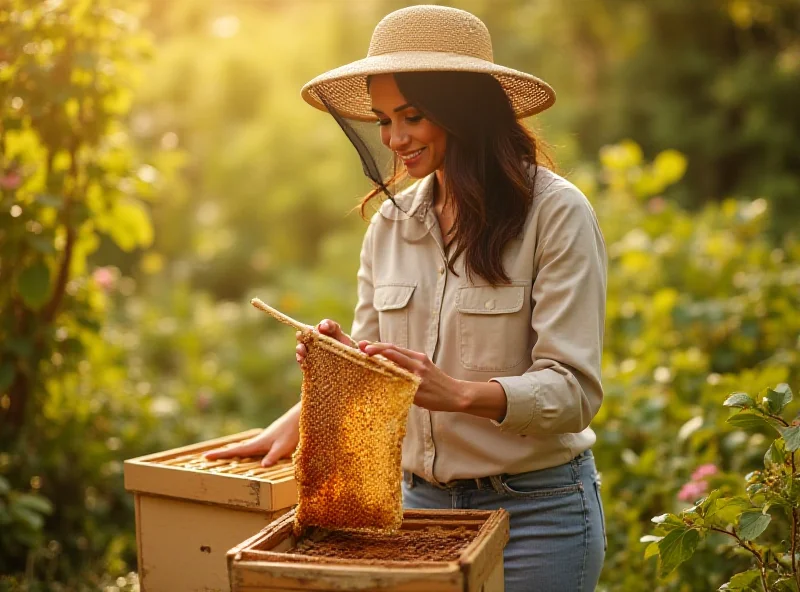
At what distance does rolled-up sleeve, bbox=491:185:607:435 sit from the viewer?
6.31 ft

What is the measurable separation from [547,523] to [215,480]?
84 centimetres

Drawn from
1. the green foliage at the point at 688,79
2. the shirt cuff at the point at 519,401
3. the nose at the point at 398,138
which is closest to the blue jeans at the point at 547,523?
the shirt cuff at the point at 519,401

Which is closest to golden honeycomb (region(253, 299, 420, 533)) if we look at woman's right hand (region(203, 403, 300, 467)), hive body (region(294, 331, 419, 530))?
hive body (region(294, 331, 419, 530))

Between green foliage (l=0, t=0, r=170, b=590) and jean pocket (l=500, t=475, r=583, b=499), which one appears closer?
jean pocket (l=500, t=475, r=583, b=499)

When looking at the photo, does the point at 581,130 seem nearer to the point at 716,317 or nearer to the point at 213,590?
the point at 716,317

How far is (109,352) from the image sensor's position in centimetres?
486

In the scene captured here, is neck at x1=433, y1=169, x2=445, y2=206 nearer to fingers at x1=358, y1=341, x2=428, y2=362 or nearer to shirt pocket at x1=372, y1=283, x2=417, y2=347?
shirt pocket at x1=372, y1=283, x2=417, y2=347

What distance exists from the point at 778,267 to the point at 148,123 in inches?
234

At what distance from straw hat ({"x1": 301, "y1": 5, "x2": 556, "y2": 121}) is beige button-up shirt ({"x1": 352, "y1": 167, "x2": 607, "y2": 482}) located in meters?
0.25

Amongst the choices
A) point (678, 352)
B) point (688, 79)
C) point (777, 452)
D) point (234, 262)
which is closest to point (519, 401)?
point (777, 452)

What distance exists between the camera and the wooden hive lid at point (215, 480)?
230 cm

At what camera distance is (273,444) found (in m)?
2.54

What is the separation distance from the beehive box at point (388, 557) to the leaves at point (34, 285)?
1982 mm

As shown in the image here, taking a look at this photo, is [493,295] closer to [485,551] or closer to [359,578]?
[485,551]
